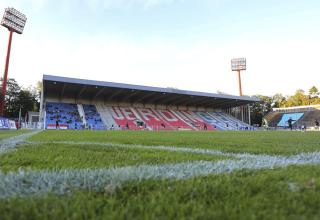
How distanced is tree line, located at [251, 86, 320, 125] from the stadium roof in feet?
71.2

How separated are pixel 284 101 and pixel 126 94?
52081 mm

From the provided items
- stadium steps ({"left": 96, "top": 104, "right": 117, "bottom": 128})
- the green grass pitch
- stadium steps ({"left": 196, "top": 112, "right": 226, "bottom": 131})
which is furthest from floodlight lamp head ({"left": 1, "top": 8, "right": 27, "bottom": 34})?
the green grass pitch

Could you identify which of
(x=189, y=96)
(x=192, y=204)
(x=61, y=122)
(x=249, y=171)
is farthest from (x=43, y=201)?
(x=189, y=96)

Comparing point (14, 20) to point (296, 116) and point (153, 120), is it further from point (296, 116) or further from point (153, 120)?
point (296, 116)

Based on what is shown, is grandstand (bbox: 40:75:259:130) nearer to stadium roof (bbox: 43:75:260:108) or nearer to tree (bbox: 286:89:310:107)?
stadium roof (bbox: 43:75:260:108)

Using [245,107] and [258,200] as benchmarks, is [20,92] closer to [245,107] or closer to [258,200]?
[245,107]

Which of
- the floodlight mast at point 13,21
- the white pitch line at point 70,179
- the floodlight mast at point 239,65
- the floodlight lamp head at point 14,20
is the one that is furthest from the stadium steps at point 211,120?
the white pitch line at point 70,179

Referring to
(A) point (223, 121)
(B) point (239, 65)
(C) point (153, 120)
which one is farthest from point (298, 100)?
(C) point (153, 120)

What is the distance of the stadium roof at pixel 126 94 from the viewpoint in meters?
32.4

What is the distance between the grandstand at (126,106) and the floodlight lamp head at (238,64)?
10.4 m

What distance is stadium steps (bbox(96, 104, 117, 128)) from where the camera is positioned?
113 feet

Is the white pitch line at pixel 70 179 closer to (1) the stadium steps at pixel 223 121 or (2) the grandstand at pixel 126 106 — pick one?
(2) the grandstand at pixel 126 106

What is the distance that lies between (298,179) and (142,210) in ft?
3.75

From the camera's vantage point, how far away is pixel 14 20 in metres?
39.1
